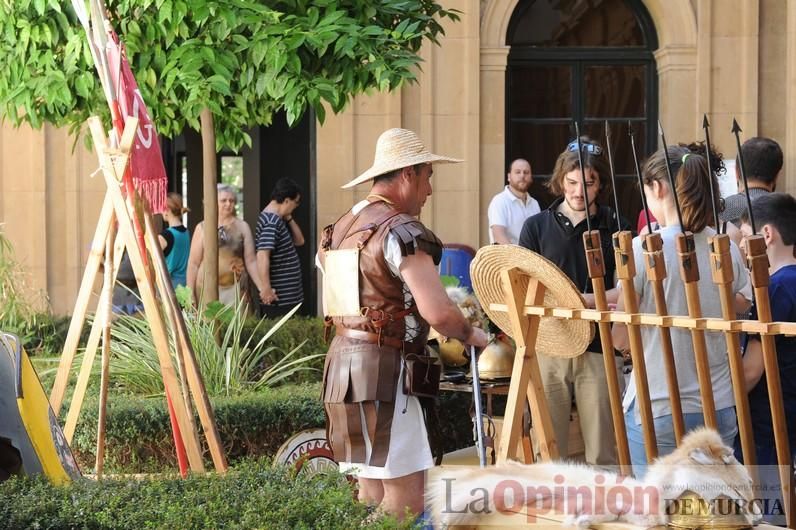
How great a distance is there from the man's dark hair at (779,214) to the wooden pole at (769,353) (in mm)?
940

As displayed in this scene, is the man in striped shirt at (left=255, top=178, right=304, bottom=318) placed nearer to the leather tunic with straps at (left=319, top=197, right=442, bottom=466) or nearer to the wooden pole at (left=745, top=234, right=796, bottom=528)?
the leather tunic with straps at (left=319, top=197, right=442, bottom=466)

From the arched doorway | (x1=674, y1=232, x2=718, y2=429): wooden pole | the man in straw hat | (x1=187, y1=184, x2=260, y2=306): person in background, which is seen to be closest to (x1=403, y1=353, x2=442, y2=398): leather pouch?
the man in straw hat

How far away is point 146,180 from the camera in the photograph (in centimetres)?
534

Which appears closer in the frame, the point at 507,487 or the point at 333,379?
the point at 507,487

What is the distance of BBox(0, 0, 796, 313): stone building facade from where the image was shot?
11.5 m

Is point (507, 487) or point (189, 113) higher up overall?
point (189, 113)

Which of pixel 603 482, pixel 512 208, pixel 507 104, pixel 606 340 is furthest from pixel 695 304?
pixel 507 104

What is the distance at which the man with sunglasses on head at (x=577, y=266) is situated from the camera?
18.1ft

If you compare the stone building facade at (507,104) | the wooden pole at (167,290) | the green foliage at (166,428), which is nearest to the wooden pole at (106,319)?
the wooden pole at (167,290)

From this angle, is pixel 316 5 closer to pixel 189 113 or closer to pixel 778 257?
pixel 189 113

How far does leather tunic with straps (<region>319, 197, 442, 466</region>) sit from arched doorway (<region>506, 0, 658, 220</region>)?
7961 millimetres

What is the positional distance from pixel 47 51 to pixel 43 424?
3.59 metres

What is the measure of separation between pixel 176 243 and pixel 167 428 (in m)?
3.58

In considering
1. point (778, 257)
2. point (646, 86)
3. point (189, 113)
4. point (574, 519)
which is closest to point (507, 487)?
point (574, 519)
